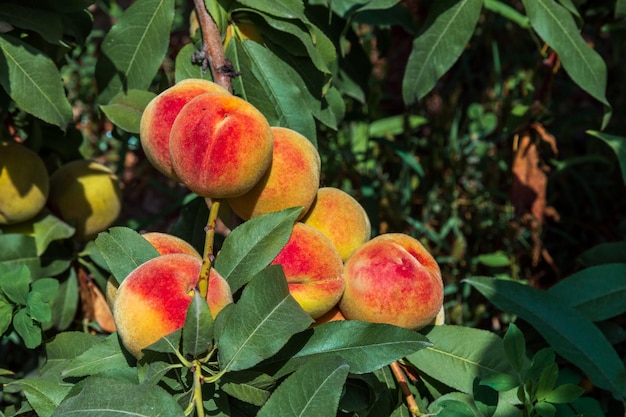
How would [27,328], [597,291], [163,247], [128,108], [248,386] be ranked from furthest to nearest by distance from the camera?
[597,291], [128,108], [27,328], [163,247], [248,386]

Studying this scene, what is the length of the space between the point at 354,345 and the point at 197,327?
0.20 m

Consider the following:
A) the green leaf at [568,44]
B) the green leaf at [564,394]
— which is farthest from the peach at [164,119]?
the green leaf at [568,44]

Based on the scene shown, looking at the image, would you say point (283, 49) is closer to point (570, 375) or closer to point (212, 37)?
point (212, 37)

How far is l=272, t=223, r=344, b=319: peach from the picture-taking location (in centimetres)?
96

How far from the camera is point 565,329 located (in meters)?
1.23

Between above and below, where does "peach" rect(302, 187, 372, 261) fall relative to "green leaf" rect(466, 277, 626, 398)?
above

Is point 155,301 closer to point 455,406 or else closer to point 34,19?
point 455,406

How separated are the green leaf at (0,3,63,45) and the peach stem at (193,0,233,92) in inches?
9.0

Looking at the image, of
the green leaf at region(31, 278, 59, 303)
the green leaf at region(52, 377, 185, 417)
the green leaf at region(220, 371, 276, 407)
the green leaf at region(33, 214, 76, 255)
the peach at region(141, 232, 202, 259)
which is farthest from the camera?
the green leaf at region(33, 214, 76, 255)

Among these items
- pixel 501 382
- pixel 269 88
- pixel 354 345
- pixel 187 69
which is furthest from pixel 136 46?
pixel 501 382

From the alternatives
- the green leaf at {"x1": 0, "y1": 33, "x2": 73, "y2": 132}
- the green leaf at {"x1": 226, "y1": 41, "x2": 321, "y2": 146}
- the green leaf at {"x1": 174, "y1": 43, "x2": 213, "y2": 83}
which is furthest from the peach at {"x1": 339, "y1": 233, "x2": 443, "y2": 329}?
the green leaf at {"x1": 0, "y1": 33, "x2": 73, "y2": 132}

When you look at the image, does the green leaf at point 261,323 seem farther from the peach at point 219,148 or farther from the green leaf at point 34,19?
the green leaf at point 34,19

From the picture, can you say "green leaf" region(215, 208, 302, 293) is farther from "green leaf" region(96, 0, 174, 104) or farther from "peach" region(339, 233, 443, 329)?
"green leaf" region(96, 0, 174, 104)

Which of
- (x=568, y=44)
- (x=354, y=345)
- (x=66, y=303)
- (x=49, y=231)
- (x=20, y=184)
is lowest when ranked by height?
(x=66, y=303)
